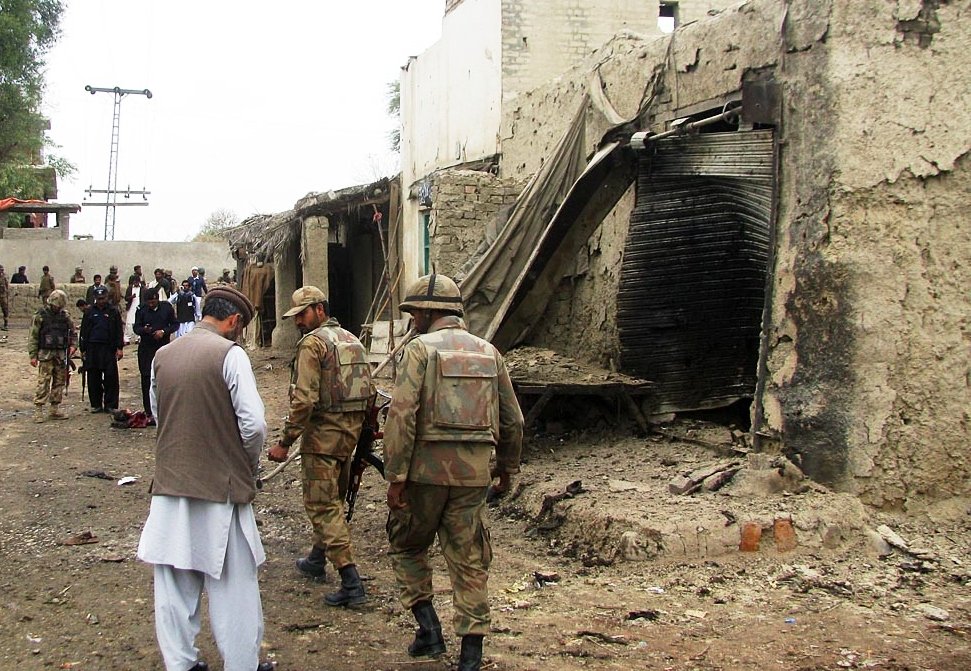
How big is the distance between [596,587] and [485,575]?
1.27 meters

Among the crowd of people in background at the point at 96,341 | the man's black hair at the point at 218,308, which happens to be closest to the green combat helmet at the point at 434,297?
the man's black hair at the point at 218,308

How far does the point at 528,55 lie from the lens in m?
12.4

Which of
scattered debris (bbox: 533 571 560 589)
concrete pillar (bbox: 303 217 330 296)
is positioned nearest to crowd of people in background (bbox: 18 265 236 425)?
concrete pillar (bbox: 303 217 330 296)

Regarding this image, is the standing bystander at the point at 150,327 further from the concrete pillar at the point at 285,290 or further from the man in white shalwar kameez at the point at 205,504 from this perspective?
the man in white shalwar kameez at the point at 205,504

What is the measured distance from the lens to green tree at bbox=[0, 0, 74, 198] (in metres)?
25.3

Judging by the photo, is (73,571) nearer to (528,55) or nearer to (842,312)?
(842,312)

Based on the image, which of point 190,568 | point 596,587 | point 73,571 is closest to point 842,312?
point 596,587

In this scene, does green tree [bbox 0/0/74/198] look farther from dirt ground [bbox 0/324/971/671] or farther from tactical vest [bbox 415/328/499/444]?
tactical vest [bbox 415/328/499/444]

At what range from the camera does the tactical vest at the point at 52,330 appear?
10422mm

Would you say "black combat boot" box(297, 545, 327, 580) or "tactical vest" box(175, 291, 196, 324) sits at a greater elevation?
"tactical vest" box(175, 291, 196, 324)

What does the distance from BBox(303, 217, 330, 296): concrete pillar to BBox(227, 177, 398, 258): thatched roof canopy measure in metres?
0.26

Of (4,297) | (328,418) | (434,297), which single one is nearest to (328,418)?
(328,418)

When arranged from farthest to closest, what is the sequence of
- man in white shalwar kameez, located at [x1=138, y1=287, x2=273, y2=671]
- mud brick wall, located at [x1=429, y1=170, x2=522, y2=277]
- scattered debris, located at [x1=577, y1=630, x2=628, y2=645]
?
mud brick wall, located at [x1=429, y1=170, x2=522, y2=277], scattered debris, located at [x1=577, y1=630, x2=628, y2=645], man in white shalwar kameez, located at [x1=138, y1=287, x2=273, y2=671]

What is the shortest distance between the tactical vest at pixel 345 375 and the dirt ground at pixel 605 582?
100 centimetres
